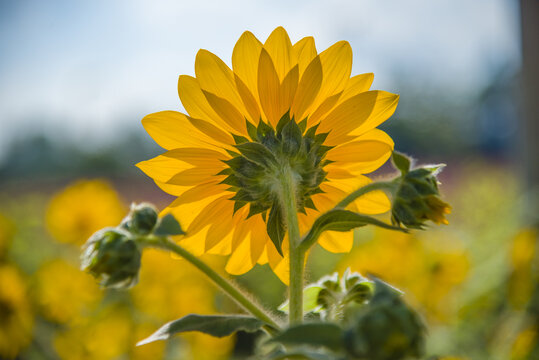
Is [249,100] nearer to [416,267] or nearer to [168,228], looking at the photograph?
[168,228]

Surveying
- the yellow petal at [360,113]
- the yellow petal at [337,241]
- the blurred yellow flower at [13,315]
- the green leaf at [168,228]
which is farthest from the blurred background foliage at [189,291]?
the green leaf at [168,228]

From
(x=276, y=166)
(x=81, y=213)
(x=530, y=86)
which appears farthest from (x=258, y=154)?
(x=530, y=86)

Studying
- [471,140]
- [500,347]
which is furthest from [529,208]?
[471,140]

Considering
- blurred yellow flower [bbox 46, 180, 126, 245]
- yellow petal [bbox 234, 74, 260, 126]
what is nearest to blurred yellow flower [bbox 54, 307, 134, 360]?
blurred yellow flower [bbox 46, 180, 126, 245]

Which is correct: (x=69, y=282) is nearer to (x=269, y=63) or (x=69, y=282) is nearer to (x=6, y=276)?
(x=6, y=276)

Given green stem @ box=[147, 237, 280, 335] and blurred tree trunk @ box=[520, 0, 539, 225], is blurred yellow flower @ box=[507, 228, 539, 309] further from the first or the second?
green stem @ box=[147, 237, 280, 335]
